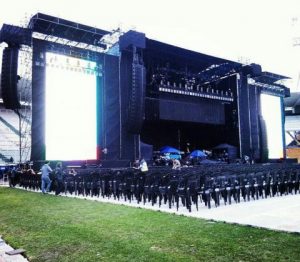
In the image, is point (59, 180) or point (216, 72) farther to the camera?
point (216, 72)

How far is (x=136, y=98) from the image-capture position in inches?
933

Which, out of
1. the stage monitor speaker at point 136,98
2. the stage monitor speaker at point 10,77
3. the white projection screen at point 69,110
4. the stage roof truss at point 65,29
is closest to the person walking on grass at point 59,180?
the white projection screen at point 69,110

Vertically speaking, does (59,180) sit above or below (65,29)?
below

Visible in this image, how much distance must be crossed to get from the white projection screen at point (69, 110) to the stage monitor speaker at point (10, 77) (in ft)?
7.91

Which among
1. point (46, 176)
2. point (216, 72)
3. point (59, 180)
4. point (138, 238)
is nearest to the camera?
point (138, 238)

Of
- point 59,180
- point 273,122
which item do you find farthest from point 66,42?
point 273,122

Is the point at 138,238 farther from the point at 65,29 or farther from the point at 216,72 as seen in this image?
the point at 216,72

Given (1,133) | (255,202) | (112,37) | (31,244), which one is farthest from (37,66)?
(31,244)

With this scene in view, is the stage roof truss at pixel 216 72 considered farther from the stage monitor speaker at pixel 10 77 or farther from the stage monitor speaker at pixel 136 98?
the stage monitor speaker at pixel 10 77

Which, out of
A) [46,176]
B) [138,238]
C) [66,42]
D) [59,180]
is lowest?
[138,238]

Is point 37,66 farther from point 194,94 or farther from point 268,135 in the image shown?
point 268,135

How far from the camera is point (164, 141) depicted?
3450 centimetres

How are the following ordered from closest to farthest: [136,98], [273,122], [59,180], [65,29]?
[59,180], [65,29], [136,98], [273,122]

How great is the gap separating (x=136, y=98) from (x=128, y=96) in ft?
7.54
